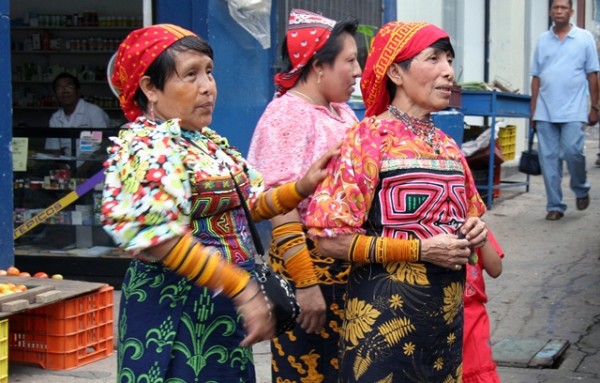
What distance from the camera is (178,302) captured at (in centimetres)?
319

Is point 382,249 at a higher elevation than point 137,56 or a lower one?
lower

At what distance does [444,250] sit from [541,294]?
4759 mm

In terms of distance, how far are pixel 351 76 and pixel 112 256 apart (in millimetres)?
4415

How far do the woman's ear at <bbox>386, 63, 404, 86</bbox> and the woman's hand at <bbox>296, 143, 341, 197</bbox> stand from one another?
0.30 metres

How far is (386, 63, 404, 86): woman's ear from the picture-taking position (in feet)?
11.7

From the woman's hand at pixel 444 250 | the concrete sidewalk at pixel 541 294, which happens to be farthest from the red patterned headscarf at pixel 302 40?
the concrete sidewalk at pixel 541 294

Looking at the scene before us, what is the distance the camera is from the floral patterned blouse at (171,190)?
297 cm

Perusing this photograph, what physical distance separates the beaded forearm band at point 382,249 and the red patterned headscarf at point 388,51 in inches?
20.5

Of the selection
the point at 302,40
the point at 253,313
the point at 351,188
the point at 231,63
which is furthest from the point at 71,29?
the point at 253,313

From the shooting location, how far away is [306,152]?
4.03 meters

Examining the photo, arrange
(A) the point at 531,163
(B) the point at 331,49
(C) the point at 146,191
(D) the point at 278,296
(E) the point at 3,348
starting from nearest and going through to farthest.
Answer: (C) the point at 146,191, (D) the point at 278,296, (B) the point at 331,49, (E) the point at 3,348, (A) the point at 531,163

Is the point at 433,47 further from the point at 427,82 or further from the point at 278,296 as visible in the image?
the point at 278,296

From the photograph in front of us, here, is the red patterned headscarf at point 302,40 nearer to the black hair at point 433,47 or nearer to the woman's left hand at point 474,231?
the black hair at point 433,47

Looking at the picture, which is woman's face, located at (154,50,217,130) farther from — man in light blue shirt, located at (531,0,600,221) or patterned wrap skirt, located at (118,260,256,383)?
man in light blue shirt, located at (531,0,600,221)
